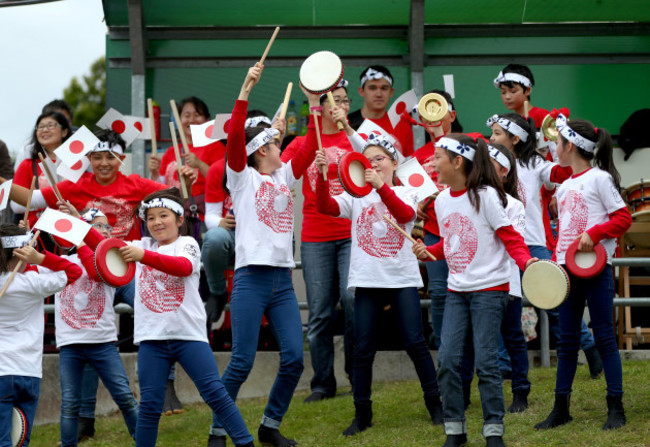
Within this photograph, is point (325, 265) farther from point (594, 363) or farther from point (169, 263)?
point (594, 363)

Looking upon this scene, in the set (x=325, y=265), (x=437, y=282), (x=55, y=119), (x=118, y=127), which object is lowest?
(x=437, y=282)

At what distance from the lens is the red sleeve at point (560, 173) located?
21.2 ft

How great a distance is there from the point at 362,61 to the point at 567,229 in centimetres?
428

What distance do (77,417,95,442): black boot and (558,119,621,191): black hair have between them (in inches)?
153

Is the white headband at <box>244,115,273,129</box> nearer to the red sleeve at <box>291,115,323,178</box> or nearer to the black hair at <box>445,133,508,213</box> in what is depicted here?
the red sleeve at <box>291,115,323,178</box>

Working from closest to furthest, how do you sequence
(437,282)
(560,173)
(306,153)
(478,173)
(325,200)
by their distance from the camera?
(478,173) < (325,200) < (306,153) < (560,173) < (437,282)

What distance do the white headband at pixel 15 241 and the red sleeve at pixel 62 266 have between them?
0.16 m

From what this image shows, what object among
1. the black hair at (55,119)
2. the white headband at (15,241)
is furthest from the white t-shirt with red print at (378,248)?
the black hair at (55,119)

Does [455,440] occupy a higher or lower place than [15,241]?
lower

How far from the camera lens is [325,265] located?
271 inches

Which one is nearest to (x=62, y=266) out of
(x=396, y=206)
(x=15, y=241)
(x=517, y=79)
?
(x=15, y=241)

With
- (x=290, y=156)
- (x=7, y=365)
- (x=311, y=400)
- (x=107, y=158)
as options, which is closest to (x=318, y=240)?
(x=290, y=156)

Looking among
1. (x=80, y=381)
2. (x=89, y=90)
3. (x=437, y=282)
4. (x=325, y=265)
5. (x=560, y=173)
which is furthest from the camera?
(x=89, y=90)

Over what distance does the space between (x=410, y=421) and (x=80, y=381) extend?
87.6 inches
